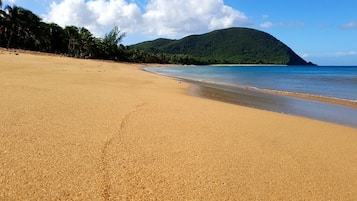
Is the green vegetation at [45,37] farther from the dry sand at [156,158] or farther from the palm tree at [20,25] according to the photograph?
the dry sand at [156,158]

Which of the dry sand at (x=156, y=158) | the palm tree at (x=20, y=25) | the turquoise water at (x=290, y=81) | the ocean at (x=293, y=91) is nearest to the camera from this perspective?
the dry sand at (x=156, y=158)

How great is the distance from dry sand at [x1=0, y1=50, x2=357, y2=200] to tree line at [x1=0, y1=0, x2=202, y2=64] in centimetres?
4971

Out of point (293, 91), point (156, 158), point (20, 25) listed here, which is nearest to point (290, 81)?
point (293, 91)

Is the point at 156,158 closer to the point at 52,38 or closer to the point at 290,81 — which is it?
the point at 290,81

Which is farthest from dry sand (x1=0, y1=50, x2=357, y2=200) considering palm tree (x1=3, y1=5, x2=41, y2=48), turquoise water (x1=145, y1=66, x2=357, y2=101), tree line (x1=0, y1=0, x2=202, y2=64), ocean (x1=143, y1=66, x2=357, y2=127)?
palm tree (x1=3, y1=5, x2=41, y2=48)

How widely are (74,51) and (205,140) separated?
71900mm

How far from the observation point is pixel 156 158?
4484mm

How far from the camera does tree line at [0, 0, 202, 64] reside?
185ft

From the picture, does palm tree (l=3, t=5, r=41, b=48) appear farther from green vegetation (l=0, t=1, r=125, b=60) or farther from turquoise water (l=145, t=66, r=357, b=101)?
turquoise water (l=145, t=66, r=357, b=101)

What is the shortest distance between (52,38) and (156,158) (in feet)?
236

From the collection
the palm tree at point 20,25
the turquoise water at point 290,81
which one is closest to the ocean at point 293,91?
the turquoise water at point 290,81

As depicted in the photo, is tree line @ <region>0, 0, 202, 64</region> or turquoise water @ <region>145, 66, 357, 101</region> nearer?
turquoise water @ <region>145, 66, 357, 101</region>

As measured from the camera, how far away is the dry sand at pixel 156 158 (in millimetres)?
3521

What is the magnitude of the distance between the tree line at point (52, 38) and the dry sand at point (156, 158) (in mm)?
49710
